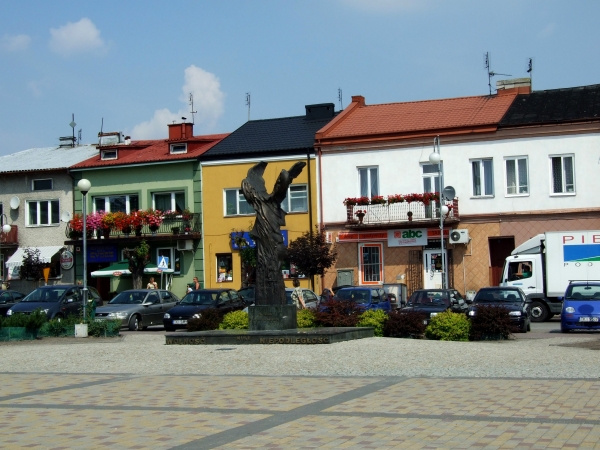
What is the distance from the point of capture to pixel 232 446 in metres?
8.74

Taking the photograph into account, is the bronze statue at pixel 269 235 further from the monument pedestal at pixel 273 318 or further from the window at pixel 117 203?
the window at pixel 117 203

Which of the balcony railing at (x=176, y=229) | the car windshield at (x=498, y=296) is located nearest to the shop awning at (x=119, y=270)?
the balcony railing at (x=176, y=229)

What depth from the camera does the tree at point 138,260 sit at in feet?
137

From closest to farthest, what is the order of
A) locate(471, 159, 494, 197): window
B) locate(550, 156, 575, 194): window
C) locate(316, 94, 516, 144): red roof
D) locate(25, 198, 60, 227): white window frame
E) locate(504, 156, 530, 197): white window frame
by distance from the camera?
1. locate(550, 156, 575, 194): window
2. locate(504, 156, 530, 197): white window frame
3. locate(471, 159, 494, 197): window
4. locate(316, 94, 516, 144): red roof
5. locate(25, 198, 60, 227): white window frame

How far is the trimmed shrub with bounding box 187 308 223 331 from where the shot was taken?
2267 centimetres

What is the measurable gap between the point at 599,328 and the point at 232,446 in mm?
18526

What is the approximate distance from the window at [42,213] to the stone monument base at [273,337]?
28.2 m

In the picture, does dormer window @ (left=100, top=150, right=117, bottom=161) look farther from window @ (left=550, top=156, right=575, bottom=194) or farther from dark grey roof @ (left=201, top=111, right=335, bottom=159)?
window @ (left=550, top=156, right=575, bottom=194)

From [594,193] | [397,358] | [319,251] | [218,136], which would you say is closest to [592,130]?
[594,193]

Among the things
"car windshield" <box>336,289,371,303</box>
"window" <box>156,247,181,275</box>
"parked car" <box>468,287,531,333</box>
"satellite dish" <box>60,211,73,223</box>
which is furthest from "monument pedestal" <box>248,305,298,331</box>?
"satellite dish" <box>60,211,73,223</box>

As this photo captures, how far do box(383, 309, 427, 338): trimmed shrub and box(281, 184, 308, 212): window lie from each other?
2013cm

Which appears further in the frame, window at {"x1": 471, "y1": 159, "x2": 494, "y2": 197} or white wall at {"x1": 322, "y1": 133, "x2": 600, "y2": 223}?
window at {"x1": 471, "y1": 159, "x2": 494, "y2": 197}

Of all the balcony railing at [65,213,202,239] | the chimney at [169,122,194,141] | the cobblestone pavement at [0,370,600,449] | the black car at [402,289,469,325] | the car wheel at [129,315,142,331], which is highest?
the chimney at [169,122,194,141]

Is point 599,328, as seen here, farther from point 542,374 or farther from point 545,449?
point 545,449
